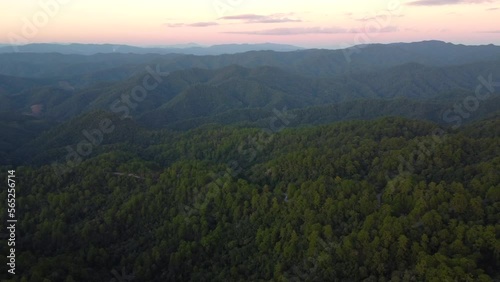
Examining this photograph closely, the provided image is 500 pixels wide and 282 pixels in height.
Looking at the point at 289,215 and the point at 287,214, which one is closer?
the point at 289,215

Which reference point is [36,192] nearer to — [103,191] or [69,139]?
[103,191]

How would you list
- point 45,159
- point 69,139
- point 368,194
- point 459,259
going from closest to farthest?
point 459,259 < point 368,194 < point 45,159 < point 69,139

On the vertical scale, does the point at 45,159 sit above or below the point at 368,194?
below

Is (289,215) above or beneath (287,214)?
above

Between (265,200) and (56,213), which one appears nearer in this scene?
(265,200)

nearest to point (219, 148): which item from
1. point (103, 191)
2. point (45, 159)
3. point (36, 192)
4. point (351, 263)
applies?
point (103, 191)

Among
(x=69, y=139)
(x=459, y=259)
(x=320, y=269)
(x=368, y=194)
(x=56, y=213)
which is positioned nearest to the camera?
(x=459, y=259)
